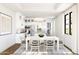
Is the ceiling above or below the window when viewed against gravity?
above

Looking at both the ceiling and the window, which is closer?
the ceiling

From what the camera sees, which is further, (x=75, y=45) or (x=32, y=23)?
(x=32, y=23)

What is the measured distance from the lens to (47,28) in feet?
54.3

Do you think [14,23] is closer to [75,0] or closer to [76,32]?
[76,32]

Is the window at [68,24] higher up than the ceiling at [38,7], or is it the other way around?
the ceiling at [38,7]

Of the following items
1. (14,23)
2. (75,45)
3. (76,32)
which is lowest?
(75,45)

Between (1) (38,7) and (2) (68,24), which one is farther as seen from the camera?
(2) (68,24)

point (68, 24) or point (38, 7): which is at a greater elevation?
point (38, 7)

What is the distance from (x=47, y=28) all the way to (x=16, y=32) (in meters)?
7.31

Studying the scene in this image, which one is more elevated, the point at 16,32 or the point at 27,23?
the point at 27,23

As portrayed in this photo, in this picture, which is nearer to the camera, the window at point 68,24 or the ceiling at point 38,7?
the ceiling at point 38,7
